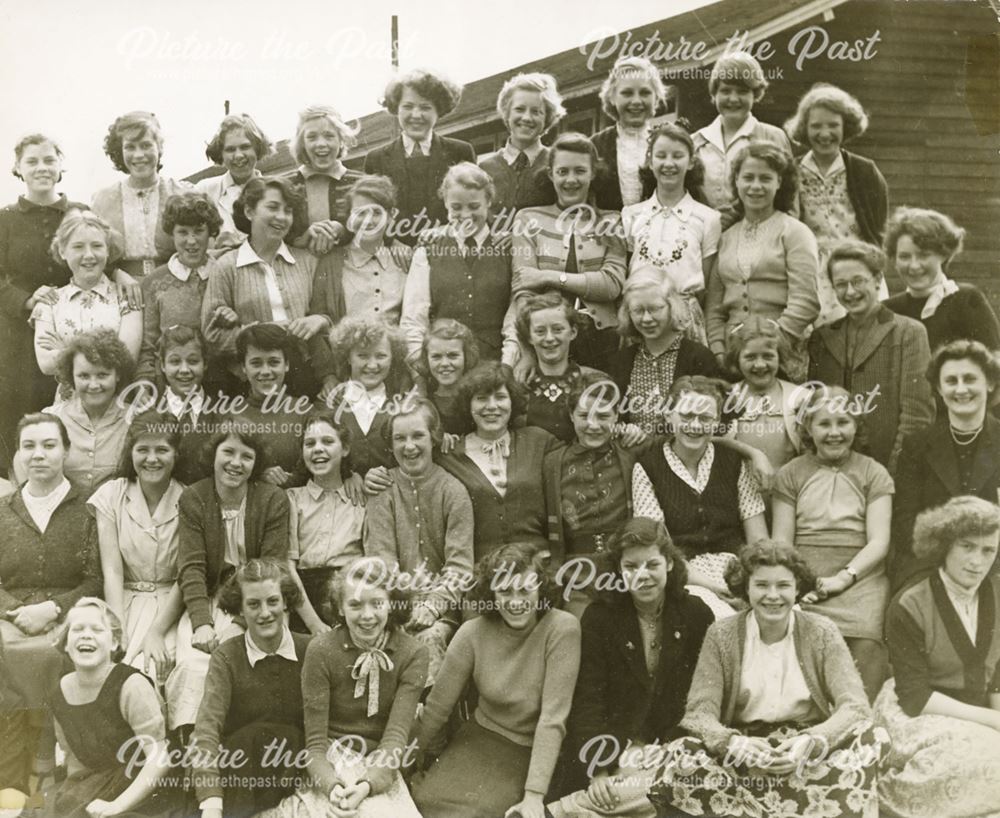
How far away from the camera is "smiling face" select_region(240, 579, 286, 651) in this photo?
500 centimetres

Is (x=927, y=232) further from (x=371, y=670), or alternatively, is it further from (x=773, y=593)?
(x=371, y=670)

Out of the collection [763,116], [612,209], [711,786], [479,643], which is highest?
[763,116]

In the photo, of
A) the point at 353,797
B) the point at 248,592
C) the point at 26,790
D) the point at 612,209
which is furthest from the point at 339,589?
the point at 612,209

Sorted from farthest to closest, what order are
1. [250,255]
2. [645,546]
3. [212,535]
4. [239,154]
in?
[239,154] → [250,255] → [212,535] → [645,546]

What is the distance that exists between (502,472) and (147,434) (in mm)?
1479

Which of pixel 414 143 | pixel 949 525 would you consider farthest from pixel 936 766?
pixel 414 143

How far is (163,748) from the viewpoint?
505cm

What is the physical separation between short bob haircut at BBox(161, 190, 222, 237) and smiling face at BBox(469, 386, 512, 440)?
138 cm

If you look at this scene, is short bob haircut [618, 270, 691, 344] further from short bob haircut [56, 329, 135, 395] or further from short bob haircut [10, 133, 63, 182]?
short bob haircut [10, 133, 63, 182]

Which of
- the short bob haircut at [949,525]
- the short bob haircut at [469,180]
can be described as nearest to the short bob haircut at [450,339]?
the short bob haircut at [469,180]

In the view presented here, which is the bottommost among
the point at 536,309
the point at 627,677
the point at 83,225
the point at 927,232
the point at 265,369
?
the point at 627,677

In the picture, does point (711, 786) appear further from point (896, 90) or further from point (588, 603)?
point (896, 90)

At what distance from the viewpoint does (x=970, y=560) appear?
529cm

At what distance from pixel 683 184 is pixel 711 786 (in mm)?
2458
